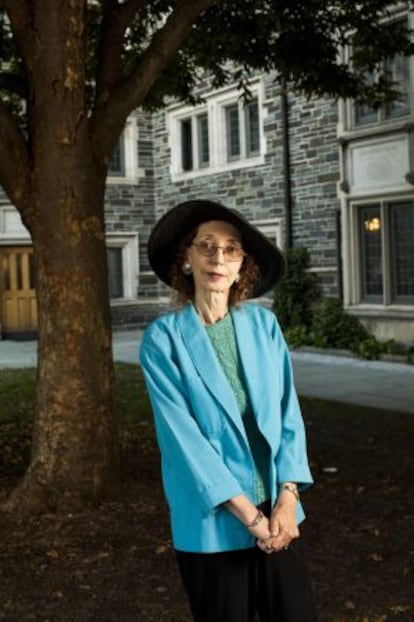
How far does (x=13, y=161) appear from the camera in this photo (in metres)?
5.43

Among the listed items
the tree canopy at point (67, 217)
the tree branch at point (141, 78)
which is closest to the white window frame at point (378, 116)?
the tree branch at point (141, 78)

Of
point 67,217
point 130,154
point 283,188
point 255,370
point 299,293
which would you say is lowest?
point 299,293

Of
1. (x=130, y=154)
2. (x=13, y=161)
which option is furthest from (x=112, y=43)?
(x=130, y=154)

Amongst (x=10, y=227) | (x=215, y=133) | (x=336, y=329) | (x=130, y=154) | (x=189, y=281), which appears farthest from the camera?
(x=130, y=154)

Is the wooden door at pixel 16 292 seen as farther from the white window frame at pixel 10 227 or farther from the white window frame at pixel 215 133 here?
the white window frame at pixel 215 133

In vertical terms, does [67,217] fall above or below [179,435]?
above

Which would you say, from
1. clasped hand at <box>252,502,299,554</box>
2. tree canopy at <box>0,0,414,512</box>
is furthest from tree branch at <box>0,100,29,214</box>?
clasped hand at <box>252,502,299,554</box>

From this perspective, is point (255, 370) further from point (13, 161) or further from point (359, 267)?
point (359, 267)

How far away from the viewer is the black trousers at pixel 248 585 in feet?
8.20

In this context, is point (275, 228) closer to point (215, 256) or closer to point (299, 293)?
point (299, 293)

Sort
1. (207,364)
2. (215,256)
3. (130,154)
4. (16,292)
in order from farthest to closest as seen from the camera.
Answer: (130,154)
(16,292)
(215,256)
(207,364)

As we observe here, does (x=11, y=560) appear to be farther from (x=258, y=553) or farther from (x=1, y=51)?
(x=1, y=51)

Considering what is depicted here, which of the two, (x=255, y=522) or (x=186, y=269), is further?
(x=186, y=269)

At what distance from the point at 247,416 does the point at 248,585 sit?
51cm
